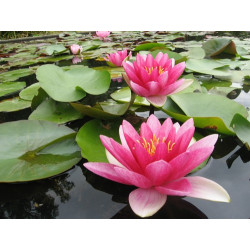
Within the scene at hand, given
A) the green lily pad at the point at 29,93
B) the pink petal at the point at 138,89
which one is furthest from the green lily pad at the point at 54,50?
the pink petal at the point at 138,89

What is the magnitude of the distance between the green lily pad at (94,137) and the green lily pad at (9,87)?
1.12 m

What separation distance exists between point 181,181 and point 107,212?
0.26m

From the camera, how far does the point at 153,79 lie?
4.03 feet

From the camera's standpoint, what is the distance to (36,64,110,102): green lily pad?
4.75 ft

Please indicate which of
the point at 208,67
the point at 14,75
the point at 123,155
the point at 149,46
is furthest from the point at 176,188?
the point at 149,46

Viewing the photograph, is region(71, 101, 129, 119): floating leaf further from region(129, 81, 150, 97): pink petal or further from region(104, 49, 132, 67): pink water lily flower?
region(104, 49, 132, 67): pink water lily flower

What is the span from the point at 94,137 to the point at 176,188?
487 millimetres

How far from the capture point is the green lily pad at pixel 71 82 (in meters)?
1.45

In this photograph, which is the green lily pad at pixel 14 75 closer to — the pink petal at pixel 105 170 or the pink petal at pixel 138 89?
the pink petal at pixel 138 89

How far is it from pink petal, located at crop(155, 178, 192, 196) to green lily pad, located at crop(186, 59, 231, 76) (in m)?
1.59

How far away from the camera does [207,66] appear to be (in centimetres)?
232

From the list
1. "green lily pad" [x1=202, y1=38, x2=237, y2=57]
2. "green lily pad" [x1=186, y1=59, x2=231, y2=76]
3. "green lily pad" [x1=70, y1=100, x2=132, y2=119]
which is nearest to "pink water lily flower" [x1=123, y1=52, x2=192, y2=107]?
"green lily pad" [x1=70, y1=100, x2=132, y2=119]

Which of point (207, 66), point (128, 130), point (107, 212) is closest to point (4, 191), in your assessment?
point (107, 212)

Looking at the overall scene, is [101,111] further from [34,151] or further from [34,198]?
[34,198]
